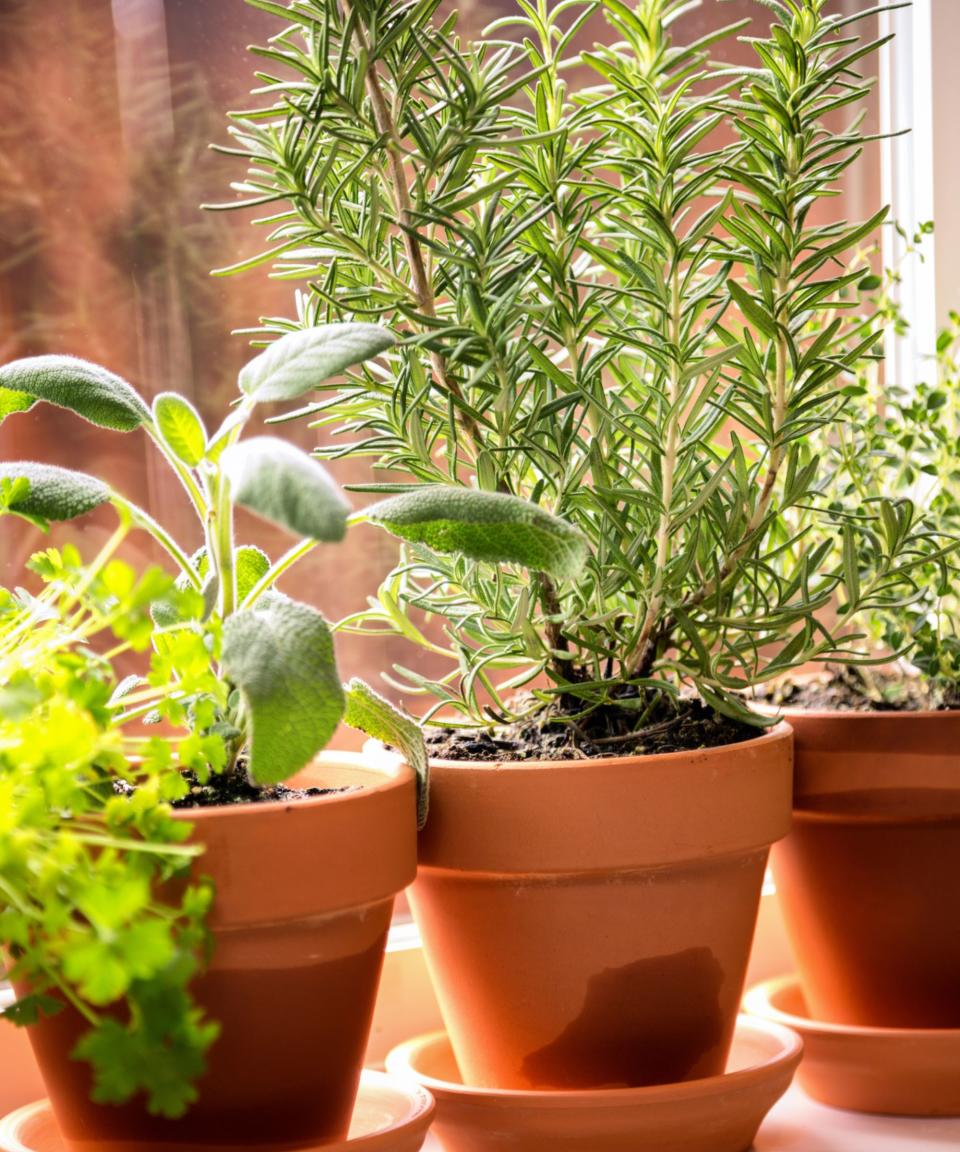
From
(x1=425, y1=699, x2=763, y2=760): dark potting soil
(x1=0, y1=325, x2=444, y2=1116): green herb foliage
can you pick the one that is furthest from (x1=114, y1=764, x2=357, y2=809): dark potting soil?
(x1=425, y1=699, x2=763, y2=760): dark potting soil

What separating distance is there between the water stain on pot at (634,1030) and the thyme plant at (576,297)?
149 mm

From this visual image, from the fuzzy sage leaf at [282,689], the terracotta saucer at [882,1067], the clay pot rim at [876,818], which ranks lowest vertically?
the terracotta saucer at [882,1067]

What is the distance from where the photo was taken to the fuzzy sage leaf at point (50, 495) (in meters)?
0.63

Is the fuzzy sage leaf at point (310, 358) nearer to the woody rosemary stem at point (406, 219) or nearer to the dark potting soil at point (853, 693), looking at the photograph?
the woody rosemary stem at point (406, 219)

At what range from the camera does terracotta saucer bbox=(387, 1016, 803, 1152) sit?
0.70 metres

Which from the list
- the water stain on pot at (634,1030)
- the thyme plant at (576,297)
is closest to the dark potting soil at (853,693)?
the thyme plant at (576,297)

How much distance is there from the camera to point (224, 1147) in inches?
24.4

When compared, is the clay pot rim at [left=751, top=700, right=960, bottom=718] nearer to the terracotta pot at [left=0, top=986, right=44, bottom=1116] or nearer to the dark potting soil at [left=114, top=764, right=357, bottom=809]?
the dark potting soil at [left=114, top=764, right=357, bottom=809]

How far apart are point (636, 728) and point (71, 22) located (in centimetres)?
64

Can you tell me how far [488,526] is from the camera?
0.63 metres

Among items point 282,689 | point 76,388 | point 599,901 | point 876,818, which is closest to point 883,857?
point 876,818

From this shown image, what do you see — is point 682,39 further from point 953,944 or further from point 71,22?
point 953,944

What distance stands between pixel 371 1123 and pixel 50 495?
38cm

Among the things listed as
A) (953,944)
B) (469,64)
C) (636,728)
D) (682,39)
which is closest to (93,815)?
(636,728)
